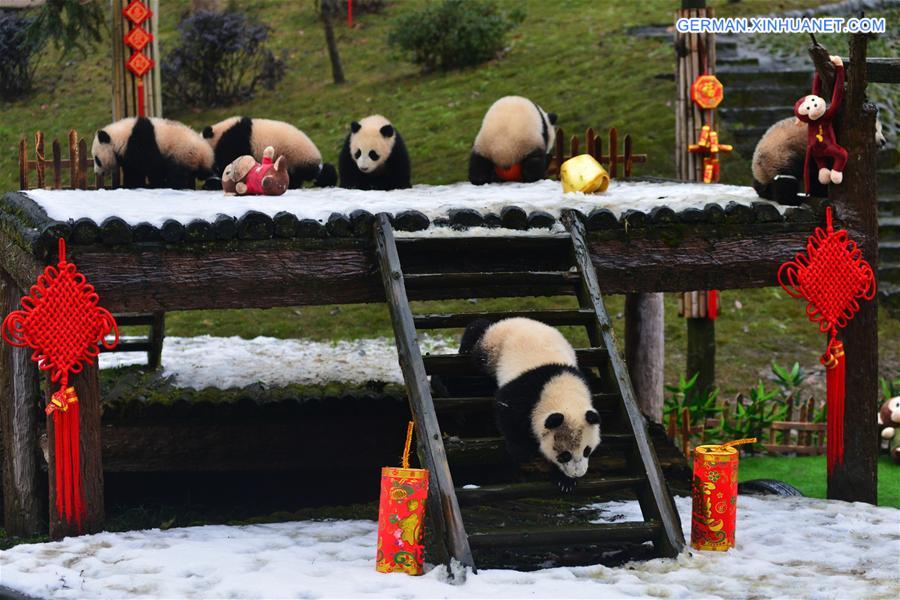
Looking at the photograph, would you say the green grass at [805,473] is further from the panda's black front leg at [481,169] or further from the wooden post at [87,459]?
the wooden post at [87,459]

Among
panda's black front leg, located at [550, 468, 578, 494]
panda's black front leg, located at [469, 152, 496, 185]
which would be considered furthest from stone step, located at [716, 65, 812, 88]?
panda's black front leg, located at [550, 468, 578, 494]

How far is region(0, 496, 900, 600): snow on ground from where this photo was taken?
5.25 metres

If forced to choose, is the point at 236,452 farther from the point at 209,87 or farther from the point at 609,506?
the point at 209,87

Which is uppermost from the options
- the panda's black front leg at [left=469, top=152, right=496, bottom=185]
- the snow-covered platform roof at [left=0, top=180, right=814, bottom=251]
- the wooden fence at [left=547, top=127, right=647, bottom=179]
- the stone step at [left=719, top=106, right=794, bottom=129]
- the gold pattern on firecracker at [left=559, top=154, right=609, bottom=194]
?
the stone step at [left=719, top=106, right=794, bottom=129]

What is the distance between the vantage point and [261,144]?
30.2 ft

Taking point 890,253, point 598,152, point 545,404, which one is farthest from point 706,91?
point 545,404

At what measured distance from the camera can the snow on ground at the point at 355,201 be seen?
21.9ft

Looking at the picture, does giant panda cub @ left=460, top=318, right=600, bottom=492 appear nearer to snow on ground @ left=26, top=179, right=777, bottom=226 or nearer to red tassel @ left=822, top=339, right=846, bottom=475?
snow on ground @ left=26, top=179, right=777, bottom=226

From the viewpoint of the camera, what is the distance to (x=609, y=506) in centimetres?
752

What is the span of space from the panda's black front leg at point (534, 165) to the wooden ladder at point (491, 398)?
2.67 metres

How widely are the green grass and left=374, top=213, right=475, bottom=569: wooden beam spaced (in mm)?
4069

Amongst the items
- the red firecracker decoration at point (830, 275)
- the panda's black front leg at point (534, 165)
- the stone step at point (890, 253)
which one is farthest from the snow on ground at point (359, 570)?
the stone step at point (890, 253)

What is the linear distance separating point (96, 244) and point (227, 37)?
14.0 meters

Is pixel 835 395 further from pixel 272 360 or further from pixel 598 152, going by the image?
pixel 272 360
